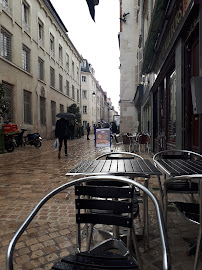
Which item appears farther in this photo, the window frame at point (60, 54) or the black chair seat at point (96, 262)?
the window frame at point (60, 54)

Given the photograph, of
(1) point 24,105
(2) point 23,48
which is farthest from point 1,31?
(1) point 24,105

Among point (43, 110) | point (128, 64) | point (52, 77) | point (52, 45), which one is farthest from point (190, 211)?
point (52, 45)

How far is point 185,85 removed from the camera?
506 centimetres

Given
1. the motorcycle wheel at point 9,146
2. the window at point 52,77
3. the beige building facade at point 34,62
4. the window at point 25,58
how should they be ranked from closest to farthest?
the motorcycle wheel at point 9,146, the beige building facade at point 34,62, the window at point 25,58, the window at point 52,77

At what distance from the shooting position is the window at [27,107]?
17611 mm

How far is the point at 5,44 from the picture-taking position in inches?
581

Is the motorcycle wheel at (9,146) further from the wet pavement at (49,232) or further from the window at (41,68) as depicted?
the window at (41,68)

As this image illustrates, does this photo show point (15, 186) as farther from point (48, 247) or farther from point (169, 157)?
point (169, 157)

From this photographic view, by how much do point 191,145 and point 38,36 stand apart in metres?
18.5

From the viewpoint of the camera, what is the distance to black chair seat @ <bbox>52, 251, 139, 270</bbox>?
4.42 feet

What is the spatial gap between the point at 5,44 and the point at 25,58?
9.94 ft

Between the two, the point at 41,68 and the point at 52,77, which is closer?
the point at 41,68

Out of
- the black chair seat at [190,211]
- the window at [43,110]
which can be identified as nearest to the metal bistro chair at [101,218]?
the black chair seat at [190,211]

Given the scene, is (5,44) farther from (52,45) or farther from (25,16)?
(52,45)
